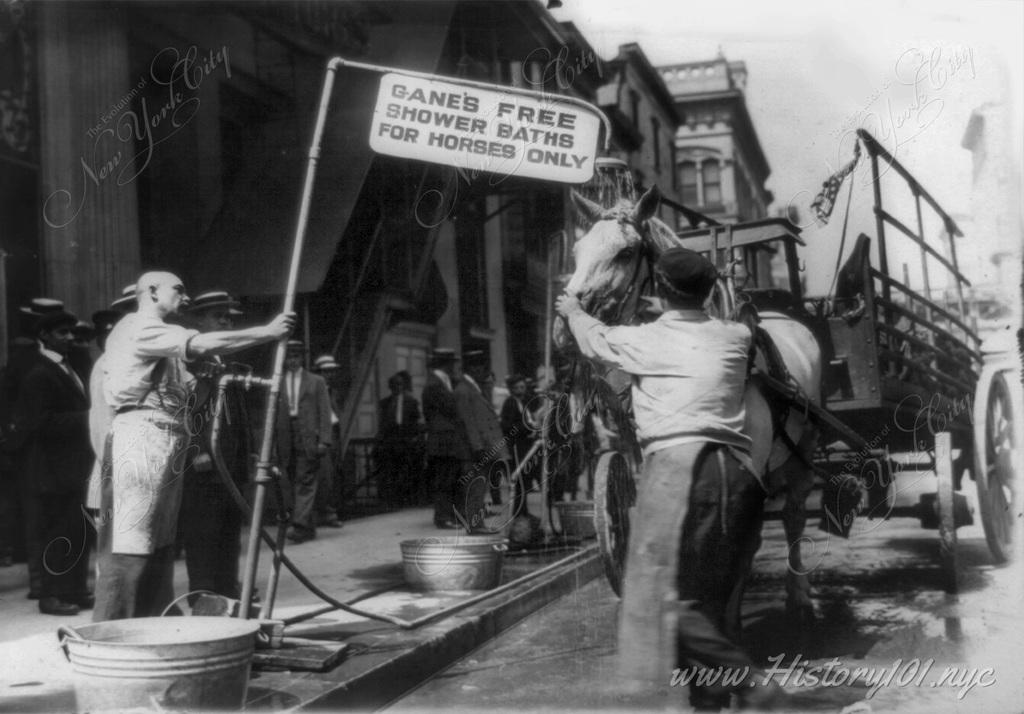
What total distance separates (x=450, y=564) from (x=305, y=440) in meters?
3.45

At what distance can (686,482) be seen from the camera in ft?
11.7

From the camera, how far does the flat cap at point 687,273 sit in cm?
373

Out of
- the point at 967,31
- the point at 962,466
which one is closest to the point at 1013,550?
the point at 962,466

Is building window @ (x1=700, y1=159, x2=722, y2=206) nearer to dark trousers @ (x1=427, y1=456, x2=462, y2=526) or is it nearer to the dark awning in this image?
the dark awning

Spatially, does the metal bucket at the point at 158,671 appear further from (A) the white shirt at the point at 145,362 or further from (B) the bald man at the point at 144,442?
(A) the white shirt at the point at 145,362

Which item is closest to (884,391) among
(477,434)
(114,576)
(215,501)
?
(215,501)

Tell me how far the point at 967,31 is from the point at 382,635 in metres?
4.33

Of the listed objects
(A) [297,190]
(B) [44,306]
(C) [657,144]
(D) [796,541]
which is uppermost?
(C) [657,144]

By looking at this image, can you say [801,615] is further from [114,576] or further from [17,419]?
[17,419]

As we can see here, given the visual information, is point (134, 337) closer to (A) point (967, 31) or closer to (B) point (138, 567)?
(B) point (138, 567)

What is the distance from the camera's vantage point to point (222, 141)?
1043 centimetres

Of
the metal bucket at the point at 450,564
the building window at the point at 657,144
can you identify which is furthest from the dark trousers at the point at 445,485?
the building window at the point at 657,144

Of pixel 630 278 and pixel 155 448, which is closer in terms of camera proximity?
pixel 155 448

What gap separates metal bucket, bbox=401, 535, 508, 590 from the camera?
6.45m
